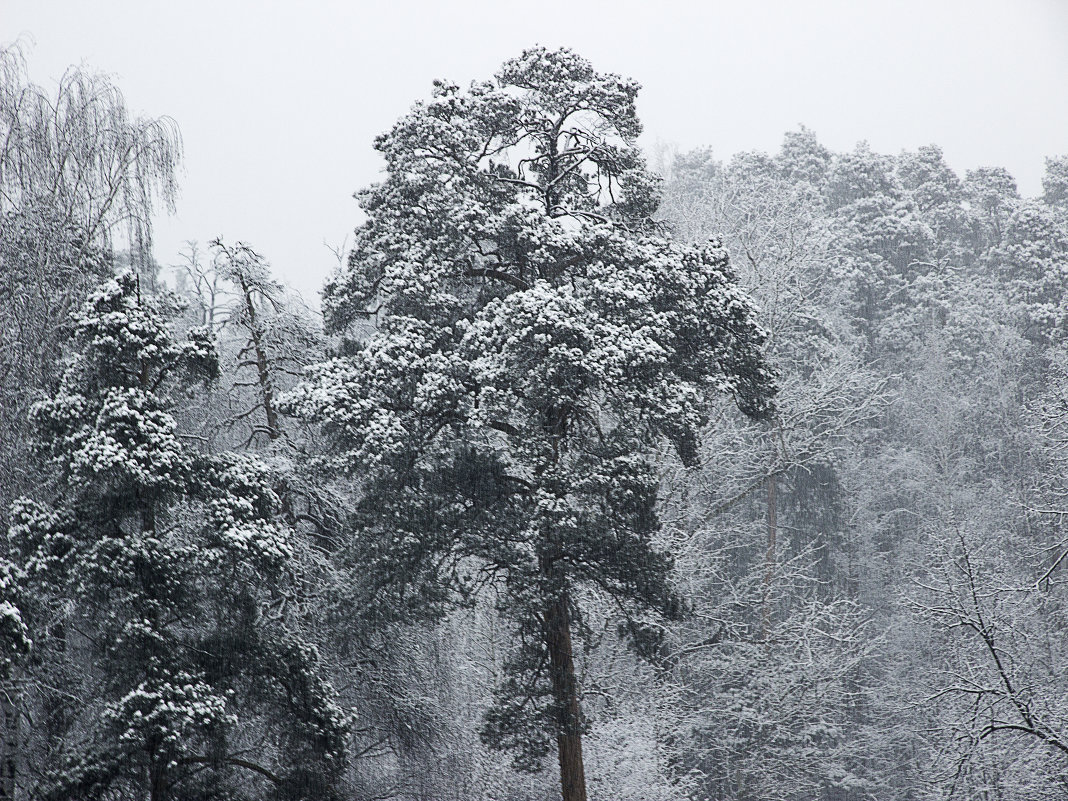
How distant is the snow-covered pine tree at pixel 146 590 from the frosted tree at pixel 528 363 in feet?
4.59

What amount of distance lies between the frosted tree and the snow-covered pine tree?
1.40 meters

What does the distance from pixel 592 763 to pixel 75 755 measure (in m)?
8.51

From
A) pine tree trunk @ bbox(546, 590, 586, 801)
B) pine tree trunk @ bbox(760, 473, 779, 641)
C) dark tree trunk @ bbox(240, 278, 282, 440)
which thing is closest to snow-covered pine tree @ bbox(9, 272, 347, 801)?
pine tree trunk @ bbox(546, 590, 586, 801)

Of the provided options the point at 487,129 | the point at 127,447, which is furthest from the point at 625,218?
the point at 127,447

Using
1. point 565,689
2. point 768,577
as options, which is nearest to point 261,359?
point 565,689

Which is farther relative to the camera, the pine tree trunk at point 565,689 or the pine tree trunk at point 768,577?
the pine tree trunk at point 768,577

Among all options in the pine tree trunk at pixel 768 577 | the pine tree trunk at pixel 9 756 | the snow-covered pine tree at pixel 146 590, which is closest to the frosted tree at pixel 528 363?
the snow-covered pine tree at pixel 146 590

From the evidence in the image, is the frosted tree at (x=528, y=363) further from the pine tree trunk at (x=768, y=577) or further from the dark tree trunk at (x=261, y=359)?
the pine tree trunk at (x=768, y=577)

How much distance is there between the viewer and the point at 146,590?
33.8ft

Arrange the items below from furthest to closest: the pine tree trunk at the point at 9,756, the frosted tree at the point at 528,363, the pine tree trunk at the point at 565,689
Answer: the pine tree trunk at the point at 565,689
the frosted tree at the point at 528,363
the pine tree trunk at the point at 9,756

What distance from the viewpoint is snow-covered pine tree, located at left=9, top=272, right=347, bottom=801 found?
9.92 metres

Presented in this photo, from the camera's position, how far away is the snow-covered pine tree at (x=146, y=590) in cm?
992

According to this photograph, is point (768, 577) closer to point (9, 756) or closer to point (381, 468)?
point (381, 468)

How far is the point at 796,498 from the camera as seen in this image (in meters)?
29.2
